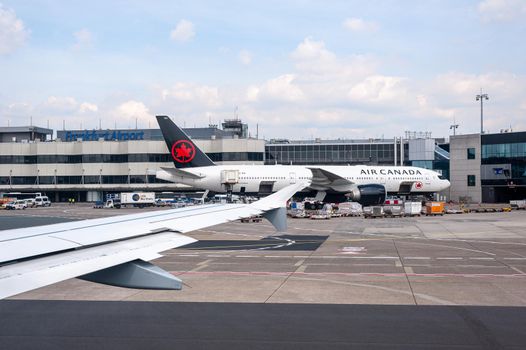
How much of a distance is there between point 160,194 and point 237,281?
84.8m

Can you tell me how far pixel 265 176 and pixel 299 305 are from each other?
45648mm

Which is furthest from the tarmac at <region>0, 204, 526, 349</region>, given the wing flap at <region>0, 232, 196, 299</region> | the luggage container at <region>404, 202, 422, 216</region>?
the luggage container at <region>404, 202, 422, 216</region>

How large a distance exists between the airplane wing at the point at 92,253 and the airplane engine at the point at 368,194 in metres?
49.7

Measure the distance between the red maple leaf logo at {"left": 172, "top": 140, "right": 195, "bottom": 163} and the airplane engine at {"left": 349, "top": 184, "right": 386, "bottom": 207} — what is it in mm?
17025

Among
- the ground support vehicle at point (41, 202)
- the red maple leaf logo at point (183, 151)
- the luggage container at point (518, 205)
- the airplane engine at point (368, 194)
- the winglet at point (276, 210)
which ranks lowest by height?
the ground support vehicle at point (41, 202)

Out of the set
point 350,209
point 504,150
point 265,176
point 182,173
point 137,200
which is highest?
point 504,150

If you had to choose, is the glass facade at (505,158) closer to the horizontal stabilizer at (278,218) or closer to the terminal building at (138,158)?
the terminal building at (138,158)

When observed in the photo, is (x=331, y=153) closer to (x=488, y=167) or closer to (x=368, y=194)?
(x=488, y=167)

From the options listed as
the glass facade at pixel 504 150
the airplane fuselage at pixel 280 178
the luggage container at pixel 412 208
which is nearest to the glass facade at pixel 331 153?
the glass facade at pixel 504 150

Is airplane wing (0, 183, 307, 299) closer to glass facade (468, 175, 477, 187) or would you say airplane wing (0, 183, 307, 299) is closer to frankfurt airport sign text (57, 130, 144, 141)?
glass facade (468, 175, 477, 187)

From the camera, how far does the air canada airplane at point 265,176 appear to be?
194 feet

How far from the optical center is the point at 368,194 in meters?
58.6

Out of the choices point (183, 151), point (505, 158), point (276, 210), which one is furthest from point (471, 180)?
point (276, 210)

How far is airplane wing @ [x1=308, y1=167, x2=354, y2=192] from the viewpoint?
5956cm
